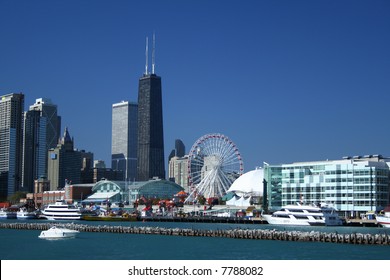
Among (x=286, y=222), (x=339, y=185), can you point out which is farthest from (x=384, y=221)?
(x=339, y=185)

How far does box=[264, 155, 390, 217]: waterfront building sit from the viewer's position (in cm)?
17338

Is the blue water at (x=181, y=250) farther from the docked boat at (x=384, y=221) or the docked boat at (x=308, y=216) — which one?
the docked boat at (x=384, y=221)

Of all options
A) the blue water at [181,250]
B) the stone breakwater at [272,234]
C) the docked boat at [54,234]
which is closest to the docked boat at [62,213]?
the stone breakwater at [272,234]

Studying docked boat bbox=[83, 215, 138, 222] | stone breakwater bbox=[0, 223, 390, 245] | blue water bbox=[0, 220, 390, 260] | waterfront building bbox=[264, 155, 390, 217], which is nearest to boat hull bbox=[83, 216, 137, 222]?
docked boat bbox=[83, 215, 138, 222]

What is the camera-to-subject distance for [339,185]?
583 feet

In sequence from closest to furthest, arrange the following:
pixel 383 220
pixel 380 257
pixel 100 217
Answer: pixel 380 257, pixel 383 220, pixel 100 217

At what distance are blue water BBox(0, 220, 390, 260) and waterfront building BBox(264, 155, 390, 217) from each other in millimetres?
79739

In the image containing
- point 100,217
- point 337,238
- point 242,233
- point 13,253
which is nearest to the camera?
point 13,253

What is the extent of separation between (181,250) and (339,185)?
331 feet

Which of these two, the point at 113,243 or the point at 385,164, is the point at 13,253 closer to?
the point at 113,243

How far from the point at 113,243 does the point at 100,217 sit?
9532 cm

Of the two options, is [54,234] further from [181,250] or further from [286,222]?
[286,222]
